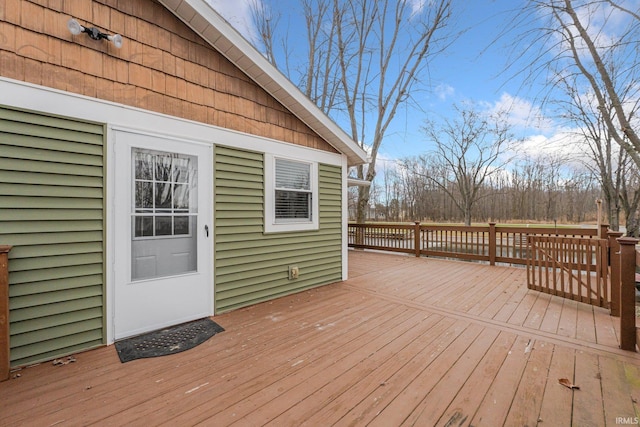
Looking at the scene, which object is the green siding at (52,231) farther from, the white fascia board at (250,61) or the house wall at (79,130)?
the white fascia board at (250,61)

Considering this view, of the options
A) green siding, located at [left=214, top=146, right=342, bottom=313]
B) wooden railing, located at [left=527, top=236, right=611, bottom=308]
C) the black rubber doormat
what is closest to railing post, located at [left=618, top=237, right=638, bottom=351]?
wooden railing, located at [left=527, top=236, right=611, bottom=308]

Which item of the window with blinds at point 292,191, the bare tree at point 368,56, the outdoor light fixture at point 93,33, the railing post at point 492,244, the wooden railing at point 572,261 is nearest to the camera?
the outdoor light fixture at point 93,33

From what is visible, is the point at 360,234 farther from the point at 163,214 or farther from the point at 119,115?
the point at 119,115

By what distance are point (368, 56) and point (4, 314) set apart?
12868 mm

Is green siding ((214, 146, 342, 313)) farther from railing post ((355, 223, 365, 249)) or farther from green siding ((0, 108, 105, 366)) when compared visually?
railing post ((355, 223, 365, 249))

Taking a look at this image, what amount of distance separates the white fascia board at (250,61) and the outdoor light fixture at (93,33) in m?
0.82

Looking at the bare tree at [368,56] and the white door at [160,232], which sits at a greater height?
the bare tree at [368,56]

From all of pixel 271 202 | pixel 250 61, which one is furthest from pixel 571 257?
pixel 250 61

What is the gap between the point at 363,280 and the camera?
5234 millimetres

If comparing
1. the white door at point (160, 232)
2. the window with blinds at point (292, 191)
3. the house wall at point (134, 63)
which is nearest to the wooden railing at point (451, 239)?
the window with blinds at point (292, 191)

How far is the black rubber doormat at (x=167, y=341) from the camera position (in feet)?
8.31

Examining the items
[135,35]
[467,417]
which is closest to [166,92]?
[135,35]

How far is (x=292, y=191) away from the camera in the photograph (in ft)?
14.5

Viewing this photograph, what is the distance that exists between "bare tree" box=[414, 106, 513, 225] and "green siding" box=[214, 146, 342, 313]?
15423 mm
